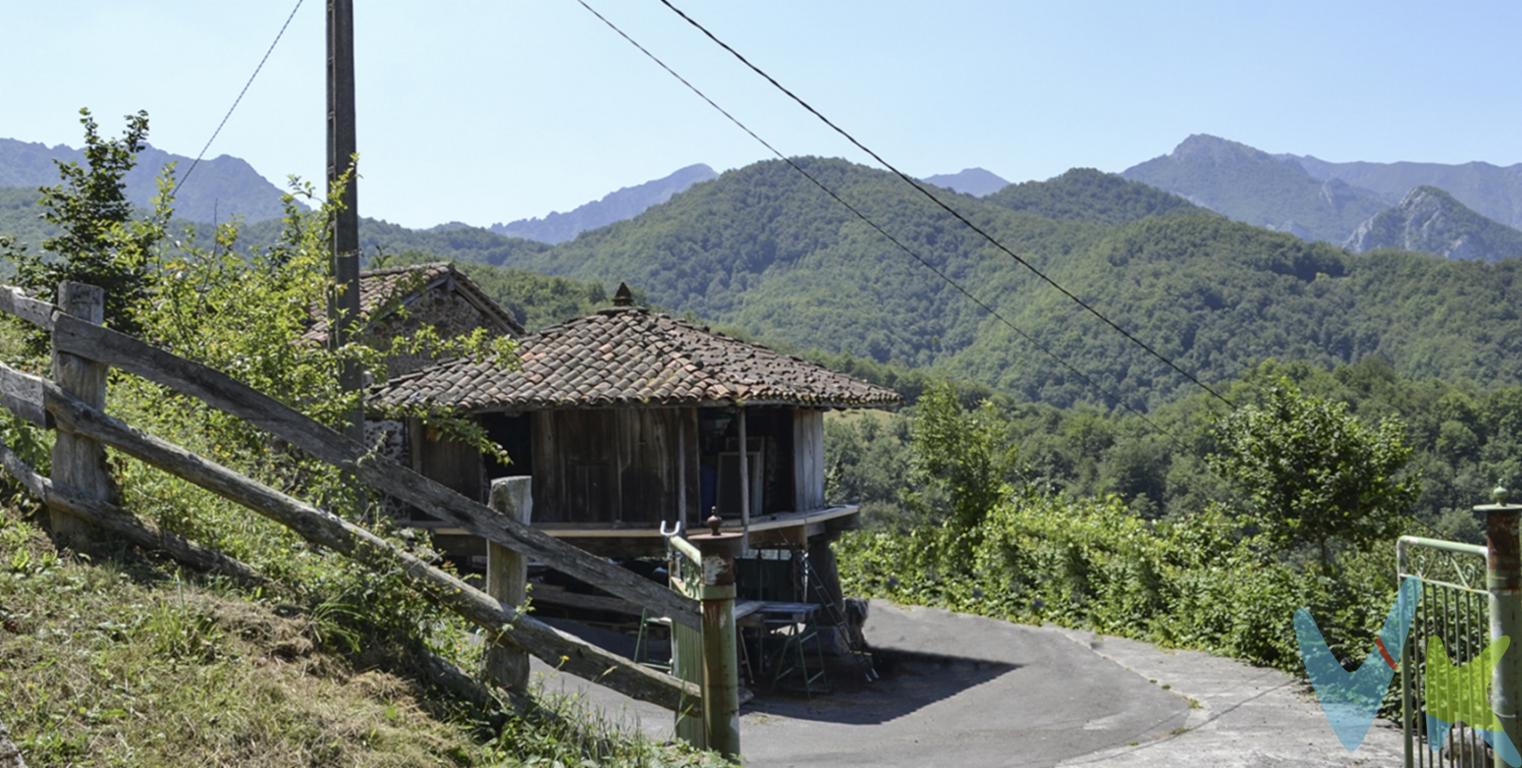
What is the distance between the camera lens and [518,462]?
1611 cm

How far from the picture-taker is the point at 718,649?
221 inches

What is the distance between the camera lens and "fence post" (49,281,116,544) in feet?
17.1

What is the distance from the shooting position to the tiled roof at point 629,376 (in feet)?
47.1

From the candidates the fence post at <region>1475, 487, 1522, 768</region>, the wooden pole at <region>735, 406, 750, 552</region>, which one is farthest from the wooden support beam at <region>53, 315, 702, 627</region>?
the wooden pole at <region>735, 406, 750, 552</region>

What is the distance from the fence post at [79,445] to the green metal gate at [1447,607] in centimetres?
594

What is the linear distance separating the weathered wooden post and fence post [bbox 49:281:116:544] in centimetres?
175

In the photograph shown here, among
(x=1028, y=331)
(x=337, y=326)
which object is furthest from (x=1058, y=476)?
(x=337, y=326)

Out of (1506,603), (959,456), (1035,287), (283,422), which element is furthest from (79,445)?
(1035,287)

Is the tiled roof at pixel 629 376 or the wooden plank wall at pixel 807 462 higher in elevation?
the tiled roof at pixel 629 376

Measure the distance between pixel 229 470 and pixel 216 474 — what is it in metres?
0.09

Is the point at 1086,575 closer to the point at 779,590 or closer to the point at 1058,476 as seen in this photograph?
the point at 779,590

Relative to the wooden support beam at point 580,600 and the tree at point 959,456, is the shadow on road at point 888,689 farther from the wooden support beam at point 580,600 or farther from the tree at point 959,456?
the tree at point 959,456

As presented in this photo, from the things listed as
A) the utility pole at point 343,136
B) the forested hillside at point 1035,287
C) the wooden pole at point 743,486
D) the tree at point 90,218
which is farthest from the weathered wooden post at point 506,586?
the forested hillside at point 1035,287

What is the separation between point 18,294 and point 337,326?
2.90 m
